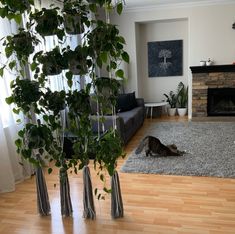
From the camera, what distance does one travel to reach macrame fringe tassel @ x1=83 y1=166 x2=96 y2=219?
7.19ft

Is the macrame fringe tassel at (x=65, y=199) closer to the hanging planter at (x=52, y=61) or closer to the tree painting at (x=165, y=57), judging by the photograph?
the hanging planter at (x=52, y=61)

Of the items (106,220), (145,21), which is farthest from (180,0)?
(106,220)

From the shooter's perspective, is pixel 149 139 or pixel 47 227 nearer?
pixel 47 227

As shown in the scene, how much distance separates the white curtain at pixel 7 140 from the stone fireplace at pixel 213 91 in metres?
3.83

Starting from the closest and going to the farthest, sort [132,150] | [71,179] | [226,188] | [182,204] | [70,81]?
[70,81]
[182,204]
[226,188]
[71,179]
[132,150]

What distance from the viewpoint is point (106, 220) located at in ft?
7.39

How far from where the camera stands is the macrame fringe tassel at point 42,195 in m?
2.31

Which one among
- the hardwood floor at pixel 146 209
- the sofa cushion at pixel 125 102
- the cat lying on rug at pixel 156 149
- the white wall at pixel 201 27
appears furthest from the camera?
the white wall at pixel 201 27

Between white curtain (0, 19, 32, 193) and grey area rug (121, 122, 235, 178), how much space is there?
1288mm

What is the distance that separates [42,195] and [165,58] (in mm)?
4676

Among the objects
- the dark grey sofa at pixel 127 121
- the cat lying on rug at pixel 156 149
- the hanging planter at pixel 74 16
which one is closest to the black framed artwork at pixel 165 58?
the dark grey sofa at pixel 127 121

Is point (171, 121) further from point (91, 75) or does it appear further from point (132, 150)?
point (91, 75)

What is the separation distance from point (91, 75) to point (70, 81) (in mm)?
158

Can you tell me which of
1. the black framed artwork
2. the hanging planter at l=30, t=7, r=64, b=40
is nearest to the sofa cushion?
the black framed artwork
